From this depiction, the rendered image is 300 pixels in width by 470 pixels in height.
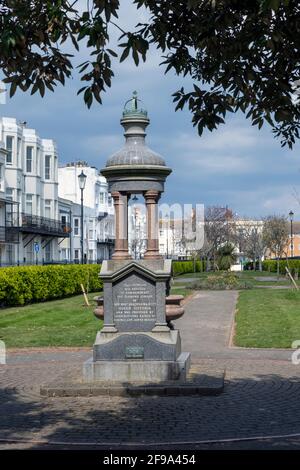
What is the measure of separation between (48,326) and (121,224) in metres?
9.02

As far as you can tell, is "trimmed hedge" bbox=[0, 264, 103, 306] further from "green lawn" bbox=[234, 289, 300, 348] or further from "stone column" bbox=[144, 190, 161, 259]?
"stone column" bbox=[144, 190, 161, 259]

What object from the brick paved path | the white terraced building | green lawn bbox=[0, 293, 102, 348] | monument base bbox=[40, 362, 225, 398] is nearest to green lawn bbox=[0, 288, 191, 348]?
green lawn bbox=[0, 293, 102, 348]

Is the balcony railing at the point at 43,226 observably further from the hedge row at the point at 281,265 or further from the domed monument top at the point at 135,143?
the domed monument top at the point at 135,143

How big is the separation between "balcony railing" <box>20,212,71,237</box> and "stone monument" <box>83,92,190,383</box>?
40926 millimetres

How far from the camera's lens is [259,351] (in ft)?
49.8

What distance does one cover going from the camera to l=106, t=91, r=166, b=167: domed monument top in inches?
467

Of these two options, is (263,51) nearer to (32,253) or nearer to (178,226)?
(32,253)

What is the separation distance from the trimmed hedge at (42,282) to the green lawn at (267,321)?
5800 mm

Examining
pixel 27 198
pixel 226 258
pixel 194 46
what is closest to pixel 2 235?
pixel 27 198

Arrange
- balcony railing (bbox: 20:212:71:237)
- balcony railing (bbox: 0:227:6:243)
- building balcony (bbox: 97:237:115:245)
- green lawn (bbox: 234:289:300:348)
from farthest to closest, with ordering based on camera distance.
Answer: building balcony (bbox: 97:237:115:245) < balcony railing (bbox: 20:212:71:237) < balcony railing (bbox: 0:227:6:243) < green lawn (bbox: 234:289:300:348)

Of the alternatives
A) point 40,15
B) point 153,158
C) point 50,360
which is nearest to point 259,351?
point 50,360

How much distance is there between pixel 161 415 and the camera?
8969mm

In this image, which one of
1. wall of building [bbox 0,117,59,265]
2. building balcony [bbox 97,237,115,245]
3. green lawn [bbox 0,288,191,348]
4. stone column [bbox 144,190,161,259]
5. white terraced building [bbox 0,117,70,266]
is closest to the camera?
stone column [bbox 144,190,161,259]
